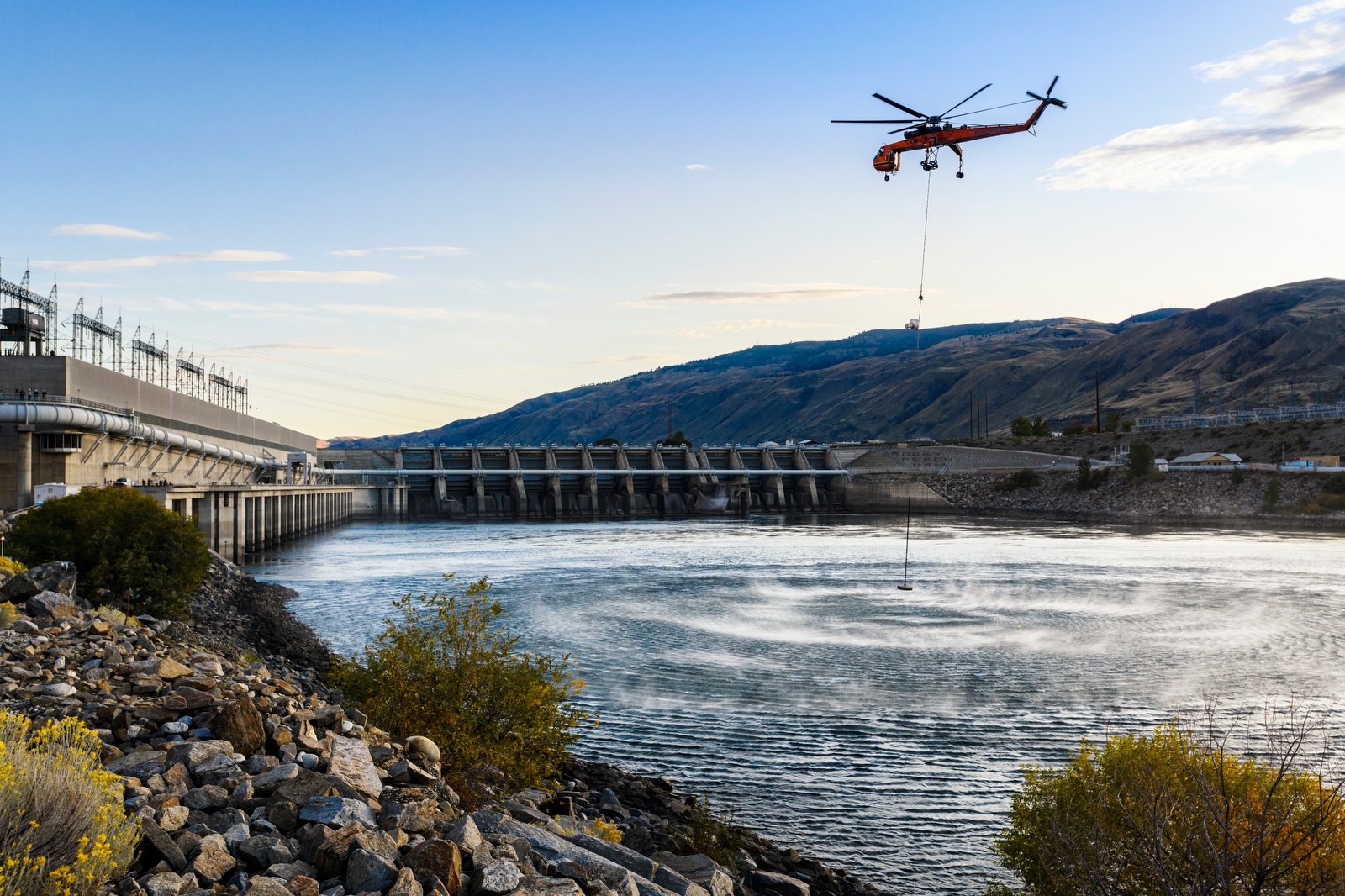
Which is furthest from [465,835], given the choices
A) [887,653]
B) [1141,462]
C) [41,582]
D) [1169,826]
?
[1141,462]

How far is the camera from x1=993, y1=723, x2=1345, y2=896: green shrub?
842cm

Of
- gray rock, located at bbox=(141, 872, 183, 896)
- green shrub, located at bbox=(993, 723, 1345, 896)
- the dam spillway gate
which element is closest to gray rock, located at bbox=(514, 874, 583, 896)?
gray rock, located at bbox=(141, 872, 183, 896)

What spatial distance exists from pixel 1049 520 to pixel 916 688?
266ft

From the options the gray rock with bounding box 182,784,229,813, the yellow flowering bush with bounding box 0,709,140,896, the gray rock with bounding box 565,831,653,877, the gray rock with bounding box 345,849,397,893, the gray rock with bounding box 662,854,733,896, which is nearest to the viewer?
the yellow flowering bush with bounding box 0,709,140,896

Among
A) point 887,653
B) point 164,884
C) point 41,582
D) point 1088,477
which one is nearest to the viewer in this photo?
point 164,884

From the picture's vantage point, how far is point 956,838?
619 inches

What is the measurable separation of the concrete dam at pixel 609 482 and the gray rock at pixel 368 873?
4298 inches

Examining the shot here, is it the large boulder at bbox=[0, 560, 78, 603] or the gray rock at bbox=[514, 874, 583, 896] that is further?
the large boulder at bbox=[0, 560, 78, 603]

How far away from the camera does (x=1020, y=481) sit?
119812 millimetres

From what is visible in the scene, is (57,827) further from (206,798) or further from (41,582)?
(41,582)

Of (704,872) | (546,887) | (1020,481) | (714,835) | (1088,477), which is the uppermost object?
(1088,477)

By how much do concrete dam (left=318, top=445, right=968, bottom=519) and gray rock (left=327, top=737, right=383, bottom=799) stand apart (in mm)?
106494

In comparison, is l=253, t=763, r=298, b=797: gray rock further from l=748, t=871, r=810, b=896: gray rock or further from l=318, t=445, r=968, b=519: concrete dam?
l=318, t=445, r=968, b=519: concrete dam

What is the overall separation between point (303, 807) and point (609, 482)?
396ft
